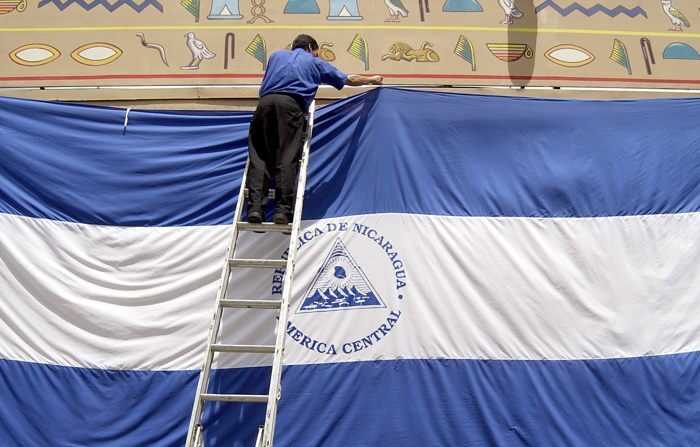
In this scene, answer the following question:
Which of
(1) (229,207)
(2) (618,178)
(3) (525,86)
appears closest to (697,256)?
(2) (618,178)

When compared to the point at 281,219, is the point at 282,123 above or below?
above

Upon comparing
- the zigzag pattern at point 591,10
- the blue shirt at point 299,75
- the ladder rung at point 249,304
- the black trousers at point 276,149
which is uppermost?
the zigzag pattern at point 591,10

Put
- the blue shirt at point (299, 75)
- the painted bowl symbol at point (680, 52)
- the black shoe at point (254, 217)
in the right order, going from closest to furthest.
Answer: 1. the black shoe at point (254, 217)
2. the blue shirt at point (299, 75)
3. the painted bowl symbol at point (680, 52)

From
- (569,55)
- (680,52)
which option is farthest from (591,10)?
(680,52)

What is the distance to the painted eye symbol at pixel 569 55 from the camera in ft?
16.2

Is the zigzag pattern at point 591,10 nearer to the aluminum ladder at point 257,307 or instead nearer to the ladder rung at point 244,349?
the aluminum ladder at point 257,307

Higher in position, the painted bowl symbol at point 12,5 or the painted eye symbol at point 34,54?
the painted bowl symbol at point 12,5

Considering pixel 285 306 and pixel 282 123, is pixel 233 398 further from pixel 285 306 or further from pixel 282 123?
pixel 282 123

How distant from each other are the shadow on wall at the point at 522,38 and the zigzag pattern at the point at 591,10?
99 millimetres

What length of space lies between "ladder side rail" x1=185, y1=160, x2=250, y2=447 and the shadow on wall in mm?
2153

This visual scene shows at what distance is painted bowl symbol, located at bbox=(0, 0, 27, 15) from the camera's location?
495 cm

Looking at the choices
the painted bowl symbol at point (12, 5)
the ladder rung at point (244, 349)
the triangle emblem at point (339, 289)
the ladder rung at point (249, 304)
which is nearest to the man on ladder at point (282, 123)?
the triangle emblem at point (339, 289)

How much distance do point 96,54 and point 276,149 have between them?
1759 millimetres

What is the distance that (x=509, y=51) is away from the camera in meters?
4.94
